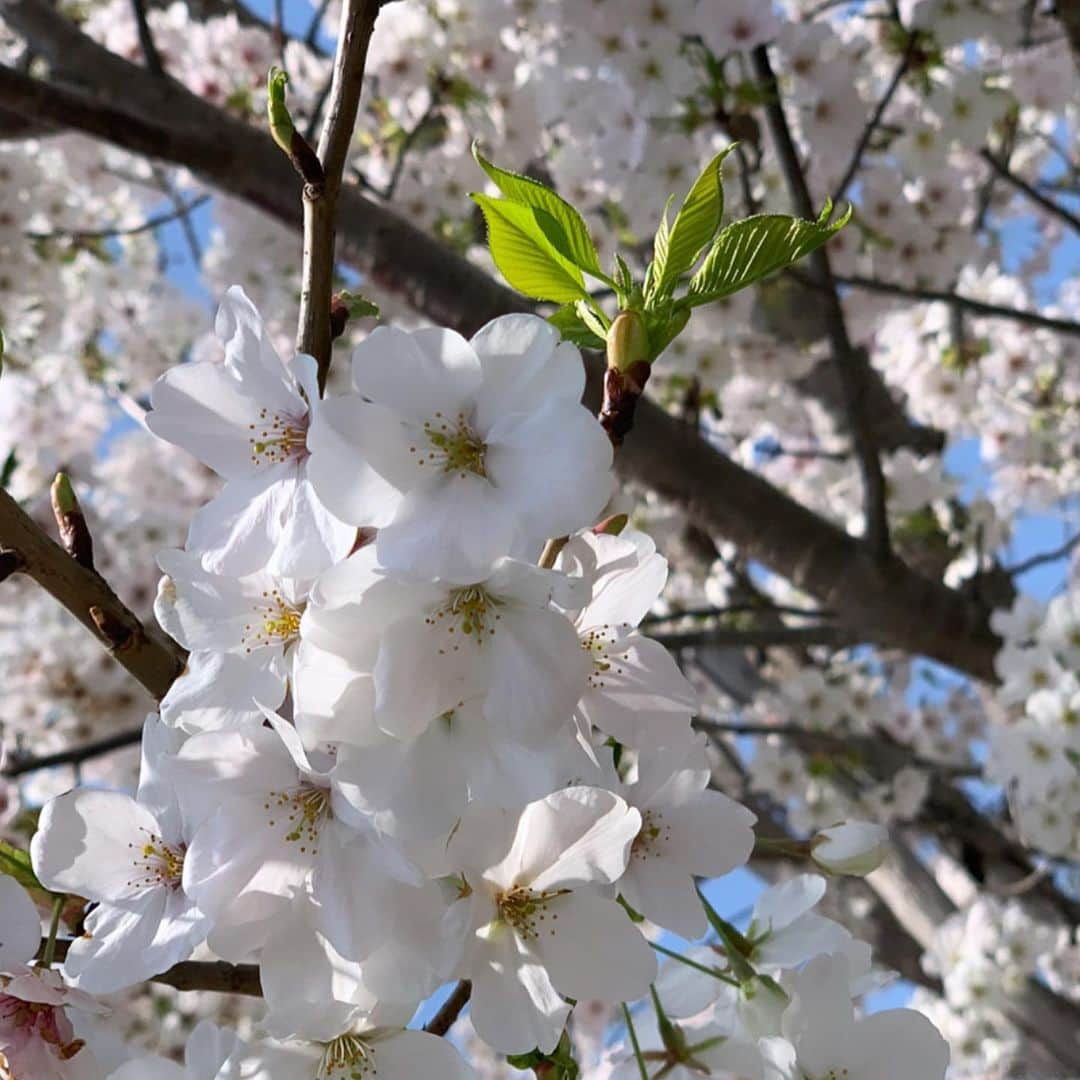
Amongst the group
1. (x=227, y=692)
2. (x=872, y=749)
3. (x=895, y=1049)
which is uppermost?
(x=872, y=749)

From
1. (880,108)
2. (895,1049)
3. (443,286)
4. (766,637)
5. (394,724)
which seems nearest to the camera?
(394,724)

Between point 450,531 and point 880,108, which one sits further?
point 880,108

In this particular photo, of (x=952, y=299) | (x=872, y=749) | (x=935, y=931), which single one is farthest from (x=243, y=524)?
(x=935, y=931)

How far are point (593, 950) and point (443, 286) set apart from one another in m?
1.56

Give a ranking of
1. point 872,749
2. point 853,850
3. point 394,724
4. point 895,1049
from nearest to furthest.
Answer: point 394,724 < point 895,1049 < point 853,850 < point 872,749

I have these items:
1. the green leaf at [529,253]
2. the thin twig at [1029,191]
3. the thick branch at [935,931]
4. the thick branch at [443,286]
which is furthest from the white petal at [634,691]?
the thick branch at [935,931]

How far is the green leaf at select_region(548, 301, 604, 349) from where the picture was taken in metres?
0.69

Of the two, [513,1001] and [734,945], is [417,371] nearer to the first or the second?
[513,1001]

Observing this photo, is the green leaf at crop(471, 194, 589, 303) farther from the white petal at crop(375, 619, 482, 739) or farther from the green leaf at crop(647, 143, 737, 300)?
the white petal at crop(375, 619, 482, 739)

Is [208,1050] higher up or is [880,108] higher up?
[880,108]

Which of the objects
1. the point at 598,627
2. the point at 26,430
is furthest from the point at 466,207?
the point at 598,627

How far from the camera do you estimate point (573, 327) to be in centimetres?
70

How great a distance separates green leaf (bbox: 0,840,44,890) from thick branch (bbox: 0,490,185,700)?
7.8 inches

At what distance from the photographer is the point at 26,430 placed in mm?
3822
